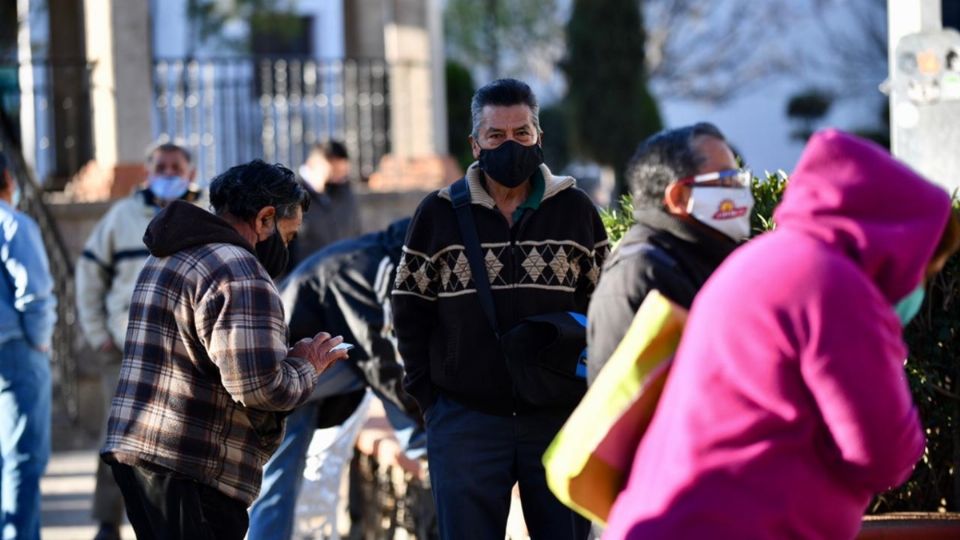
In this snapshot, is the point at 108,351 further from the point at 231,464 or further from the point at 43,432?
the point at 231,464

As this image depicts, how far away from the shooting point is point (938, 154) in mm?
7109

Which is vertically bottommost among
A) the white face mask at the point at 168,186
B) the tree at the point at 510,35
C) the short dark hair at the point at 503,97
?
the white face mask at the point at 168,186

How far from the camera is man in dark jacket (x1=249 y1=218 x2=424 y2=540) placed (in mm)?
6559

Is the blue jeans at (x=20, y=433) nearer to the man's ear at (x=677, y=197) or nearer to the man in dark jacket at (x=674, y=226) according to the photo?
the man in dark jacket at (x=674, y=226)

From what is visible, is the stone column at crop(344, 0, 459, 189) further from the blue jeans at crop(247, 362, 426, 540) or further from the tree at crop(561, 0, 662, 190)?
the tree at crop(561, 0, 662, 190)

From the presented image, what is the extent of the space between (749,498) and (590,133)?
26.0m

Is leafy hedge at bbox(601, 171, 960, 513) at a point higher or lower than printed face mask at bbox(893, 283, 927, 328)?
lower

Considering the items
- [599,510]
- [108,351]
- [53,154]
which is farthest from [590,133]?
[599,510]

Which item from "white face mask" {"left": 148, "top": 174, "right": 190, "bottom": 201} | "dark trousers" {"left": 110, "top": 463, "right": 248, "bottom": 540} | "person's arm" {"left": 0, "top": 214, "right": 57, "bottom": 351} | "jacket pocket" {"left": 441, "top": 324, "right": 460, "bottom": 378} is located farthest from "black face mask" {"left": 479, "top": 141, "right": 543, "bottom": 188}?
"white face mask" {"left": 148, "top": 174, "right": 190, "bottom": 201}

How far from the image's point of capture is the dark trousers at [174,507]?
457 cm

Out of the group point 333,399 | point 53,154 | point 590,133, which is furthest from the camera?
point 590,133

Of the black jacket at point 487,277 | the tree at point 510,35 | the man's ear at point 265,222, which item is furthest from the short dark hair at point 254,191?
the tree at point 510,35

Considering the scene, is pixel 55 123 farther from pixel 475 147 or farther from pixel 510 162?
pixel 510 162

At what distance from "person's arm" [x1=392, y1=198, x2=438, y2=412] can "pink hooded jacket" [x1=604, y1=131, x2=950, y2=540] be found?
1.78 m
